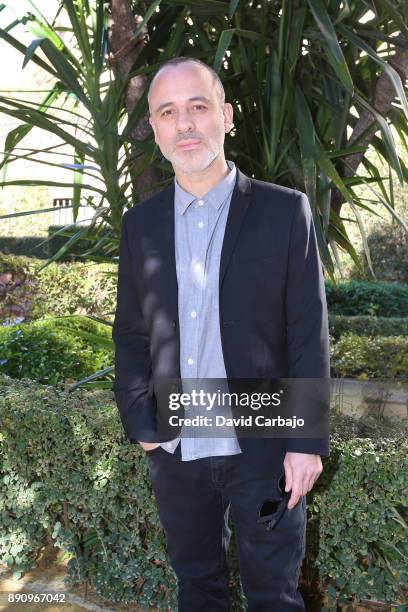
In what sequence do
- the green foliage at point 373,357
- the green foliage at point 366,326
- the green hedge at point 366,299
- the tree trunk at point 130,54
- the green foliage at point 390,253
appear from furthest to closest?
the green foliage at point 390,253 < the green hedge at point 366,299 < the green foliage at point 366,326 < the green foliage at point 373,357 < the tree trunk at point 130,54

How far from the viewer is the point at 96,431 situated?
2777 millimetres

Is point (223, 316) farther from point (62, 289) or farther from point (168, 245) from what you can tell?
point (62, 289)

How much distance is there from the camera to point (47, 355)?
4656 millimetres

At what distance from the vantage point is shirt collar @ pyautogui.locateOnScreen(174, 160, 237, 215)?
2.08 m

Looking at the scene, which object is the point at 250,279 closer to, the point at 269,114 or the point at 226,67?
the point at 269,114

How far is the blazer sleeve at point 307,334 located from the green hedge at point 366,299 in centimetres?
853

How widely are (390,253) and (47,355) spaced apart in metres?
11.1

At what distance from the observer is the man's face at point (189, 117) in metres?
2.00

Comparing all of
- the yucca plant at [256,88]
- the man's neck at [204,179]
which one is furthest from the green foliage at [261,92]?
the man's neck at [204,179]

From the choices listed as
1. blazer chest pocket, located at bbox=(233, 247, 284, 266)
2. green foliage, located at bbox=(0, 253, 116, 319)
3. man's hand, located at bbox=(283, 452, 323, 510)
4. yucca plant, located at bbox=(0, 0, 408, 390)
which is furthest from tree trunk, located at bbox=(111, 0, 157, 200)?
green foliage, located at bbox=(0, 253, 116, 319)

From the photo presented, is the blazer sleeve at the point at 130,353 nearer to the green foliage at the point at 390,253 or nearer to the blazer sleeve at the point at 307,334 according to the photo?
the blazer sleeve at the point at 307,334

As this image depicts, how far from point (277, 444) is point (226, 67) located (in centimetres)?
212

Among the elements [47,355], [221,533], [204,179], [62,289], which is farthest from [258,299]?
[62,289]

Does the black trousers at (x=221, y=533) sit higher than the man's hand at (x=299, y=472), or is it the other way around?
the man's hand at (x=299, y=472)
